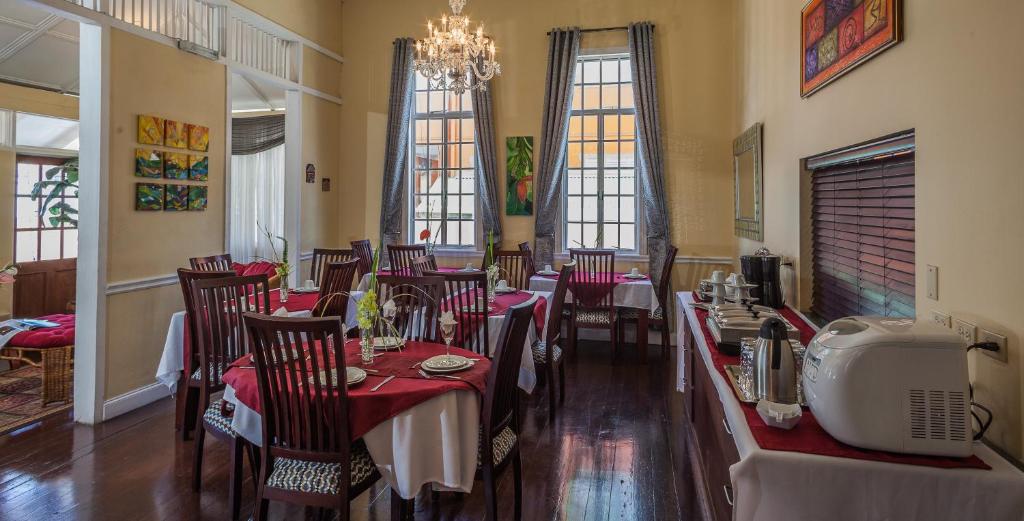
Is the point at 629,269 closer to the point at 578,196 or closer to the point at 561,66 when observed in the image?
the point at 578,196

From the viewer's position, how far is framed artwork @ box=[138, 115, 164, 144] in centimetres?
435

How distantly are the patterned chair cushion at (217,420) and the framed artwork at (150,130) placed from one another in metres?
2.58

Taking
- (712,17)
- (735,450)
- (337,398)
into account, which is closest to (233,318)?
(337,398)

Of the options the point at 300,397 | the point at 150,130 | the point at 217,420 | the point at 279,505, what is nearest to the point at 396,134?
the point at 150,130

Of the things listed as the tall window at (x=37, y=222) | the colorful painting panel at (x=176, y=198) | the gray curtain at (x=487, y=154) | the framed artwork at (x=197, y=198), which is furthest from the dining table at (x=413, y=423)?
the tall window at (x=37, y=222)

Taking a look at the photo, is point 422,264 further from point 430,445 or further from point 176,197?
point 430,445

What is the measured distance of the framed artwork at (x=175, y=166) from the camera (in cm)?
459

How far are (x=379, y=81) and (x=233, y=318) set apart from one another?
15.0 ft

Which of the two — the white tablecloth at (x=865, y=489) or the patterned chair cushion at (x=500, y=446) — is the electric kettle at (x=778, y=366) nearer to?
the white tablecloth at (x=865, y=489)

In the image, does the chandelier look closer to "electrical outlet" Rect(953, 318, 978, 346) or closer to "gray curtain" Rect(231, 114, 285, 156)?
"electrical outlet" Rect(953, 318, 978, 346)

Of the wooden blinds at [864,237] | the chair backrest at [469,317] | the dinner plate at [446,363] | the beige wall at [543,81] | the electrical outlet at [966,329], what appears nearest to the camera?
the electrical outlet at [966,329]

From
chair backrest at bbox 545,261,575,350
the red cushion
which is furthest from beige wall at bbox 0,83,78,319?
chair backrest at bbox 545,261,575,350

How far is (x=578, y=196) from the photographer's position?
6.74 metres

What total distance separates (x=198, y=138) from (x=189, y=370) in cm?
238
